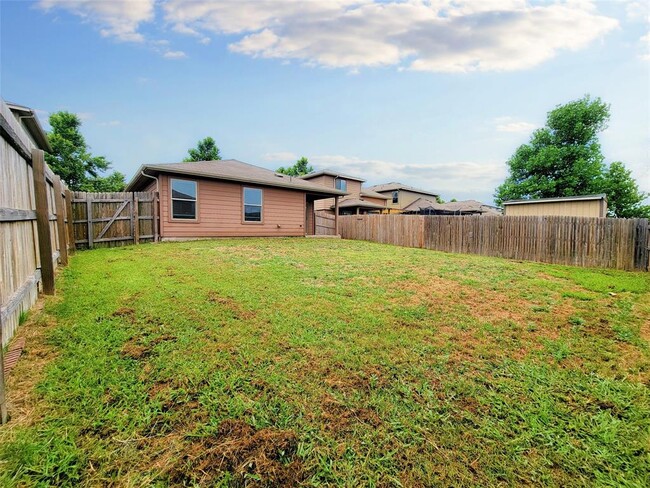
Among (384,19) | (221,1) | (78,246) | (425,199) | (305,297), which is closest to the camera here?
(305,297)

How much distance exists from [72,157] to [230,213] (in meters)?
19.2

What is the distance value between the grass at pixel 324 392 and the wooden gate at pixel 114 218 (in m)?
6.50

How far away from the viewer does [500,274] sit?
20.4ft

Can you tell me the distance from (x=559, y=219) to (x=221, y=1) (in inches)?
450

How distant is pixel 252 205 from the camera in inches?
511

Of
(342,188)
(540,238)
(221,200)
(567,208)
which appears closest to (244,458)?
(540,238)

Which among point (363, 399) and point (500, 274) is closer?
point (363, 399)

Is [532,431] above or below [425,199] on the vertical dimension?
below

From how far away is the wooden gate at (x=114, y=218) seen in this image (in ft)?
29.9

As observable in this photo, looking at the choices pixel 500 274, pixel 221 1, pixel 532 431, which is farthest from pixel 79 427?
pixel 221 1

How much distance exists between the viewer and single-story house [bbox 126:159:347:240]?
10680 millimetres

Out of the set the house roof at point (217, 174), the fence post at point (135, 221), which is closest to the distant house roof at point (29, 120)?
the house roof at point (217, 174)

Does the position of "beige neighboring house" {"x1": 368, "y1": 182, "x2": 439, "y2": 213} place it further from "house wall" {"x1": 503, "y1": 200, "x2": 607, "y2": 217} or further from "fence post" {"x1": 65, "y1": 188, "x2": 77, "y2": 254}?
"fence post" {"x1": 65, "y1": 188, "x2": 77, "y2": 254}

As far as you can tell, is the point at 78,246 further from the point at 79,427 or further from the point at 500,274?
the point at 500,274
